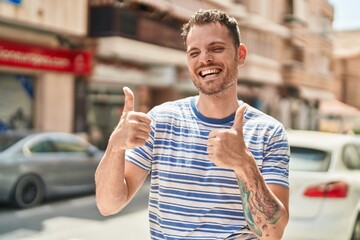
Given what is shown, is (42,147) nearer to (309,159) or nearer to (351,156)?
(309,159)

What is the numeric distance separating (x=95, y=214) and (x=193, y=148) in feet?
23.0

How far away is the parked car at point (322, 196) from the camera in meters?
5.48

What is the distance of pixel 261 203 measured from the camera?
6.30 feet

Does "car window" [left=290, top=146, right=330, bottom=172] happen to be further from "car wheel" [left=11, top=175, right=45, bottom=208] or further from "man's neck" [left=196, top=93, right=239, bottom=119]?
"car wheel" [left=11, top=175, right=45, bottom=208]

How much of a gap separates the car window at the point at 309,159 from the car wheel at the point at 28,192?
5.30 metres

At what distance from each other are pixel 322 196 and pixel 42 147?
20.0 ft

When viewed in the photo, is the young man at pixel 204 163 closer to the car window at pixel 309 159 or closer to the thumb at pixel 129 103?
the thumb at pixel 129 103

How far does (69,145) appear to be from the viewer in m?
10.7

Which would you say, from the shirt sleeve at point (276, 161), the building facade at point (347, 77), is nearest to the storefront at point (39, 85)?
the shirt sleeve at point (276, 161)

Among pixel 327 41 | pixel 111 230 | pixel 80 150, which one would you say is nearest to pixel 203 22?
pixel 111 230

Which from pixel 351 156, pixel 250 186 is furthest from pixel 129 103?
pixel 351 156

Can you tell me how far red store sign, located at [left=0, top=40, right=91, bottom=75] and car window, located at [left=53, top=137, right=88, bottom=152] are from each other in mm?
5057

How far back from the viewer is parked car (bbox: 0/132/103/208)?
9094 millimetres

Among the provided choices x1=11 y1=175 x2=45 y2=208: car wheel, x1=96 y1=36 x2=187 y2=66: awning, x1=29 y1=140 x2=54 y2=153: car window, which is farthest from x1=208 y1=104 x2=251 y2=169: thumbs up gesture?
x1=96 y1=36 x2=187 y2=66: awning
